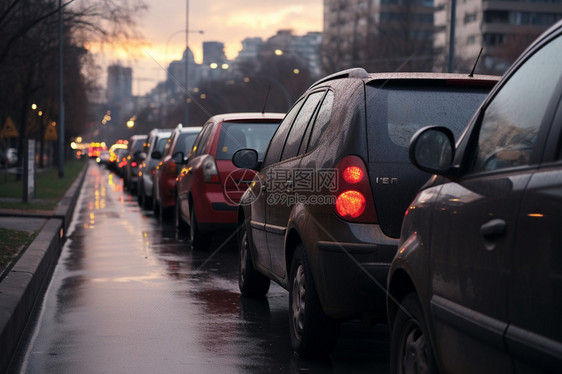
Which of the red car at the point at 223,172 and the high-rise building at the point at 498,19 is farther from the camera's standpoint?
the high-rise building at the point at 498,19

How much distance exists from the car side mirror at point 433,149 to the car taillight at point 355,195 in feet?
5.54

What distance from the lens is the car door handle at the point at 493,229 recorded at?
3.58 m

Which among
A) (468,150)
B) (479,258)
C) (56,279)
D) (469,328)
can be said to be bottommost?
(56,279)

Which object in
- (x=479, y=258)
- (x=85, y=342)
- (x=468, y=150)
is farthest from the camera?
(x=85, y=342)

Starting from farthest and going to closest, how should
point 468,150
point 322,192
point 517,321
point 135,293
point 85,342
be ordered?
point 135,293, point 85,342, point 322,192, point 468,150, point 517,321

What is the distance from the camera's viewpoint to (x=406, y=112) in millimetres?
6133

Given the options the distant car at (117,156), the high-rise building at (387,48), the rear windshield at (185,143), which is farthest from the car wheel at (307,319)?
the high-rise building at (387,48)

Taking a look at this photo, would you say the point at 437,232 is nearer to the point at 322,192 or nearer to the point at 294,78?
the point at 322,192

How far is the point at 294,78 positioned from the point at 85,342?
110156 millimetres

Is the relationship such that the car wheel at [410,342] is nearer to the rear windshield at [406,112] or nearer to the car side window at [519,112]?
the car side window at [519,112]

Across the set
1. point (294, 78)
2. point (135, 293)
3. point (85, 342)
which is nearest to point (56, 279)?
point (135, 293)

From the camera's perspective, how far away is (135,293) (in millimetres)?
9391

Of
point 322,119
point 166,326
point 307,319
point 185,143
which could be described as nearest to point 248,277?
point 166,326

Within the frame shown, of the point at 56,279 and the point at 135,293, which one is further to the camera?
the point at 56,279
